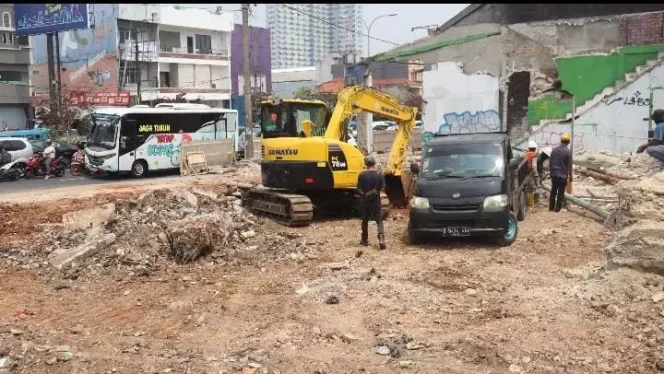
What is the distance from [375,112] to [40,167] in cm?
1586

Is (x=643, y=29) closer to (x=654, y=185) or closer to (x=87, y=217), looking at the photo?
(x=654, y=185)

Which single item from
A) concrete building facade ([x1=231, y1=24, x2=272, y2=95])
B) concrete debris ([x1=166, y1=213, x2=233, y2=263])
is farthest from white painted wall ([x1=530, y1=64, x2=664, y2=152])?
concrete building facade ([x1=231, y1=24, x2=272, y2=95])

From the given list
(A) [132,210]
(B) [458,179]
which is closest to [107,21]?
(A) [132,210]

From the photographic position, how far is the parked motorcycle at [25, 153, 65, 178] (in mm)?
24500

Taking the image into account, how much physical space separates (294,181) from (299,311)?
5.78m

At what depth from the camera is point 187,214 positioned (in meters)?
12.1

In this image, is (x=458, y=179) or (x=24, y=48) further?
(x=24, y=48)

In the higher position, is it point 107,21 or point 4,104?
point 107,21

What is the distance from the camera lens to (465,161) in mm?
11602

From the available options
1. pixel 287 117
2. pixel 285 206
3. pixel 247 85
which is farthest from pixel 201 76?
pixel 285 206

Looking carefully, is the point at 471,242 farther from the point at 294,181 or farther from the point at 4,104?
the point at 4,104

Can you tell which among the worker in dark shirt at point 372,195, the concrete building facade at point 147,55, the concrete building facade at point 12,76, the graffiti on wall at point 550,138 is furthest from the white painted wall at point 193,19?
the worker in dark shirt at point 372,195

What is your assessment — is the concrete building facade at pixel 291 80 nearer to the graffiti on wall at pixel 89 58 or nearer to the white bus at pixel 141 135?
the graffiti on wall at pixel 89 58

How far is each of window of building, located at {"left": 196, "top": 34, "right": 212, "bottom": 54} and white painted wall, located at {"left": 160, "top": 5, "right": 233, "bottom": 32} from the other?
947 millimetres
